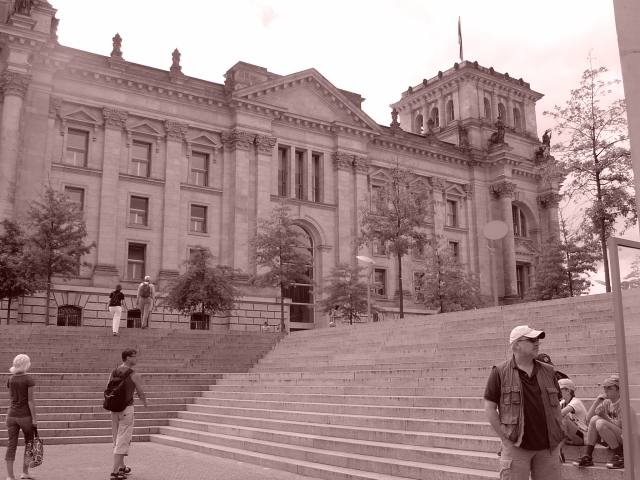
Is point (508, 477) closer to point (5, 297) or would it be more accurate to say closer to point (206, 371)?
point (206, 371)

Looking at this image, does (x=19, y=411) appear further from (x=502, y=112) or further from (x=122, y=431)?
(x=502, y=112)

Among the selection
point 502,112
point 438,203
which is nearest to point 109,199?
point 438,203

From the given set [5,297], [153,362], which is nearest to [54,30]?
[5,297]

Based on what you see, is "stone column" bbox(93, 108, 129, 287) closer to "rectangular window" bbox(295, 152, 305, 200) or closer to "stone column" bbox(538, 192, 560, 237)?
"rectangular window" bbox(295, 152, 305, 200)

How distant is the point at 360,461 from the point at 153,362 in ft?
42.5

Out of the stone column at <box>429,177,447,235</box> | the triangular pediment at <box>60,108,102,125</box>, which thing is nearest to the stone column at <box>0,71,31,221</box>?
the triangular pediment at <box>60,108,102,125</box>

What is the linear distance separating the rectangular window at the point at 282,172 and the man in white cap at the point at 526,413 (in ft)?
127

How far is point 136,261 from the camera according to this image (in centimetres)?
3825

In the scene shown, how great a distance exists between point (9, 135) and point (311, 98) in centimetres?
2033

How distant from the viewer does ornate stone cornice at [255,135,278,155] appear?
42875 millimetres

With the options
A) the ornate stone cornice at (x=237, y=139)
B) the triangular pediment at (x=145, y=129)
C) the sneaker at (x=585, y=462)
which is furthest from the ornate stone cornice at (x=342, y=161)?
the sneaker at (x=585, y=462)

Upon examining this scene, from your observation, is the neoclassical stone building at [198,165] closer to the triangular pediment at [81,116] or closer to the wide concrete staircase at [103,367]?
the triangular pediment at [81,116]

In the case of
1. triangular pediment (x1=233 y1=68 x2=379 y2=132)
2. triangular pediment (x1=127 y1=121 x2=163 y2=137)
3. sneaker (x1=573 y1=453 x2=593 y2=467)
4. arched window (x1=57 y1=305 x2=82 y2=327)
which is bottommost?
sneaker (x1=573 y1=453 x2=593 y2=467)

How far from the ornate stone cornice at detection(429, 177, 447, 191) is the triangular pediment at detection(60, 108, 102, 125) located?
26.1 meters
